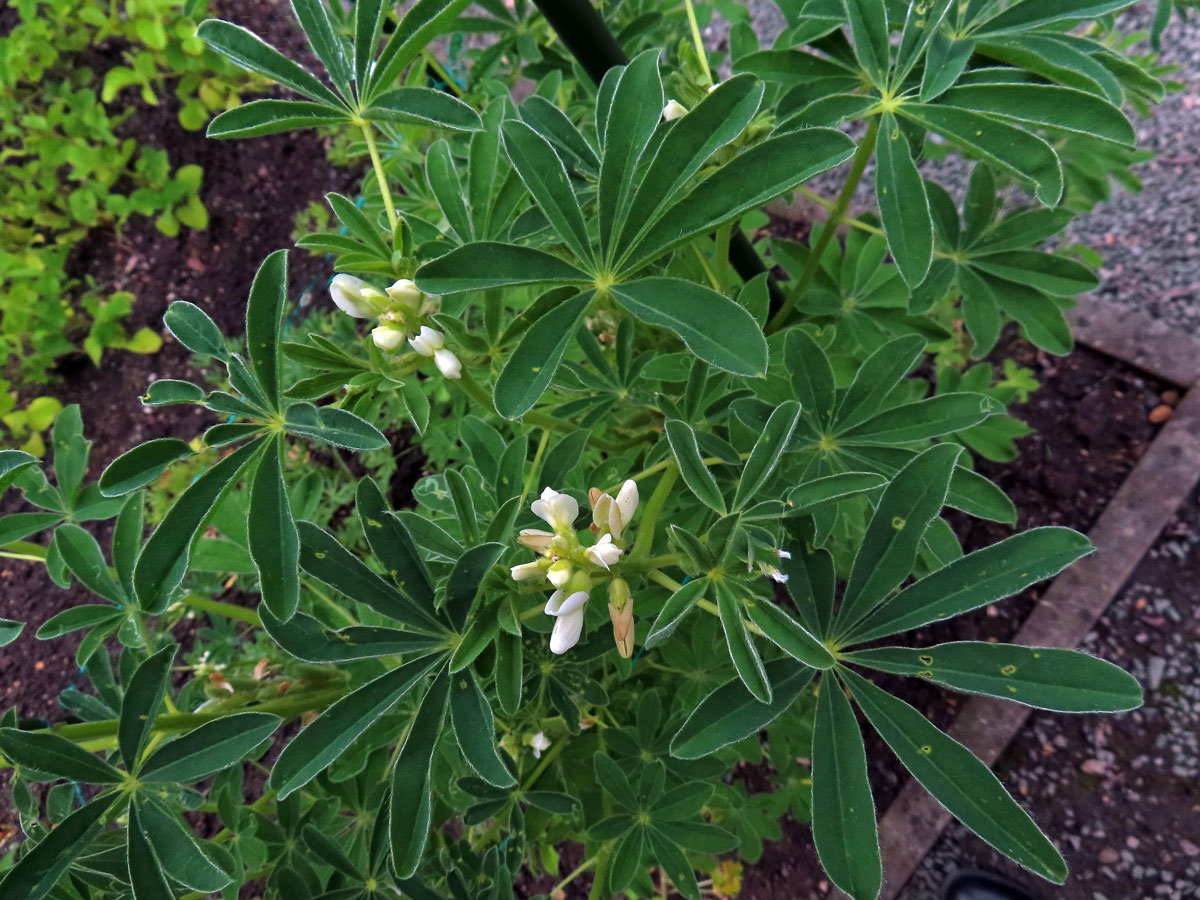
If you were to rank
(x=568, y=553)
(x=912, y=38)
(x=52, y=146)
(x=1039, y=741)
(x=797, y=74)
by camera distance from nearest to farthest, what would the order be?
(x=568, y=553) → (x=912, y=38) → (x=797, y=74) → (x=1039, y=741) → (x=52, y=146)

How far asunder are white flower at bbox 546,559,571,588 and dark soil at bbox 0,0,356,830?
2.39 m

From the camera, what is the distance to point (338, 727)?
772 millimetres

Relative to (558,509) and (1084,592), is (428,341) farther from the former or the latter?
(1084,592)

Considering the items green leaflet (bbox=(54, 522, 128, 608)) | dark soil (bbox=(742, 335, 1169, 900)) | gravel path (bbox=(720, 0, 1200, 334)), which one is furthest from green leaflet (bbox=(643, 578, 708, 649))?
gravel path (bbox=(720, 0, 1200, 334))

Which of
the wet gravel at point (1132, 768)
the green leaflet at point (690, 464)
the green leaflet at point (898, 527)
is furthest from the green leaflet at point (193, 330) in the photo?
the wet gravel at point (1132, 768)

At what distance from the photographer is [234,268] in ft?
9.65

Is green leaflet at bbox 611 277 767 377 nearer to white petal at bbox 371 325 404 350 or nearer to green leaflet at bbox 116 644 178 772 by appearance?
white petal at bbox 371 325 404 350

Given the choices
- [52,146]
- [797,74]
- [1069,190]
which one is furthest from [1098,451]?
[52,146]

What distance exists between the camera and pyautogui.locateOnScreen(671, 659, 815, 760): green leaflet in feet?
2.45

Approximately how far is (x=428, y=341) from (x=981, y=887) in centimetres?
189

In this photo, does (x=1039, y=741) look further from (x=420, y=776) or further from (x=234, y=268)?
(x=234, y=268)

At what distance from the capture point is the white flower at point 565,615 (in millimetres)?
682

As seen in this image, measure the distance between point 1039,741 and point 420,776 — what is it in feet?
5.51

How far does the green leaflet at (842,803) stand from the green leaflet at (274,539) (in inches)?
21.7
